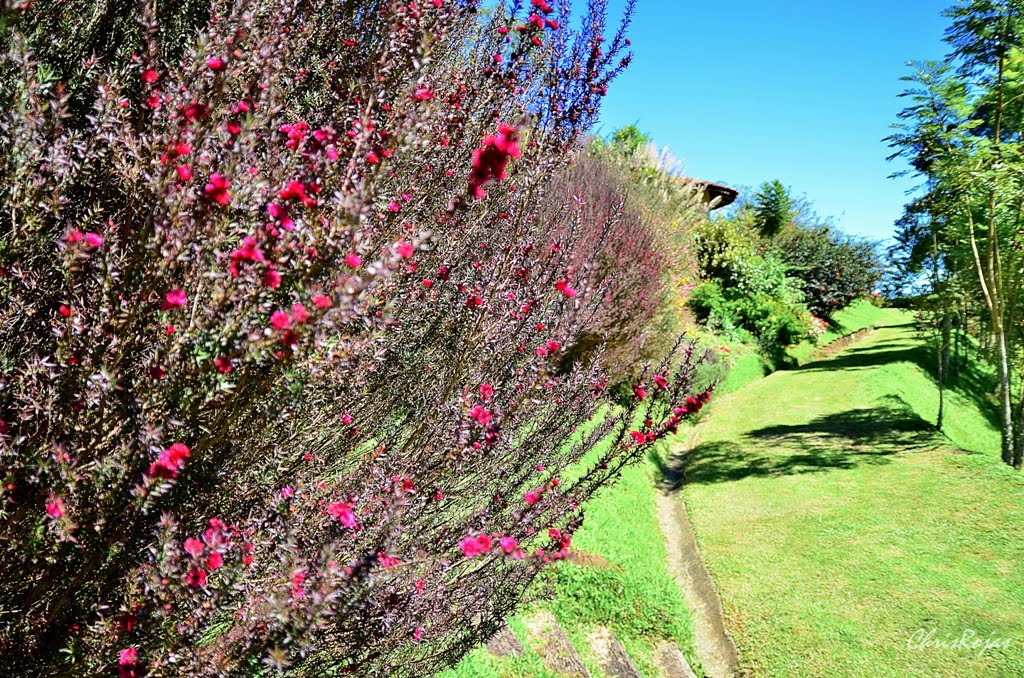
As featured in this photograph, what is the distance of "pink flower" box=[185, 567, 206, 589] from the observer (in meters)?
1.32

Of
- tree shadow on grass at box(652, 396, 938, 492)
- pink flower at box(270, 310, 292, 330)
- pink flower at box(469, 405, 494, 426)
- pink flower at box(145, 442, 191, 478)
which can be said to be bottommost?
tree shadow on grass at box(652, 396, 938, 492)

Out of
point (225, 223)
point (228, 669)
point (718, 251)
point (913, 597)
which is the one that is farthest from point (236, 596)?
point (718, 251)

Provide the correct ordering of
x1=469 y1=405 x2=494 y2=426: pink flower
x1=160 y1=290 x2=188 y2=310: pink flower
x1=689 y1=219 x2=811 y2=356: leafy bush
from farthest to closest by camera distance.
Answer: x1=689 y1=219 x2=811 y2=356: leafy bush, x1=469 y1=405 x2=494 y2=426: pink flower, x1=160 y1=290 x2=188 y2=310: pink flower

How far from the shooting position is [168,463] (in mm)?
1274

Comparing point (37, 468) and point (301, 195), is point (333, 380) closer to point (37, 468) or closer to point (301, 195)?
point (301, 195)

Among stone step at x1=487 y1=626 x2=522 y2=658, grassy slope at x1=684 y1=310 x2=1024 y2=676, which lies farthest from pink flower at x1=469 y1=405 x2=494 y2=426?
grassy slope at x1=684 y1=310 x2=1024 y2=676

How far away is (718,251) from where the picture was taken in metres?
21.4

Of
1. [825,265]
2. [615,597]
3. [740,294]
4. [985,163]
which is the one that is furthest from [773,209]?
[615,597]

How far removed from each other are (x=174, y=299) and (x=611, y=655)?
14.5 ft

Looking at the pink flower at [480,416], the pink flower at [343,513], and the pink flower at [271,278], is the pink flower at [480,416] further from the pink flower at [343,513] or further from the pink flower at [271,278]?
the pink flower at [271,278]

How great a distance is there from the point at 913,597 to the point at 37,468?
7787 millimetres

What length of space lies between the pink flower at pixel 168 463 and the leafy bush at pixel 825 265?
27.6 m

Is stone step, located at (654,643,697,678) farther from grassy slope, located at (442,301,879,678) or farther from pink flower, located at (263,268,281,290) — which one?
pink flower, located at (263,268,281,290)

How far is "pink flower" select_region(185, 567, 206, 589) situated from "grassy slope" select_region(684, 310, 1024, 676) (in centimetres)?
541
